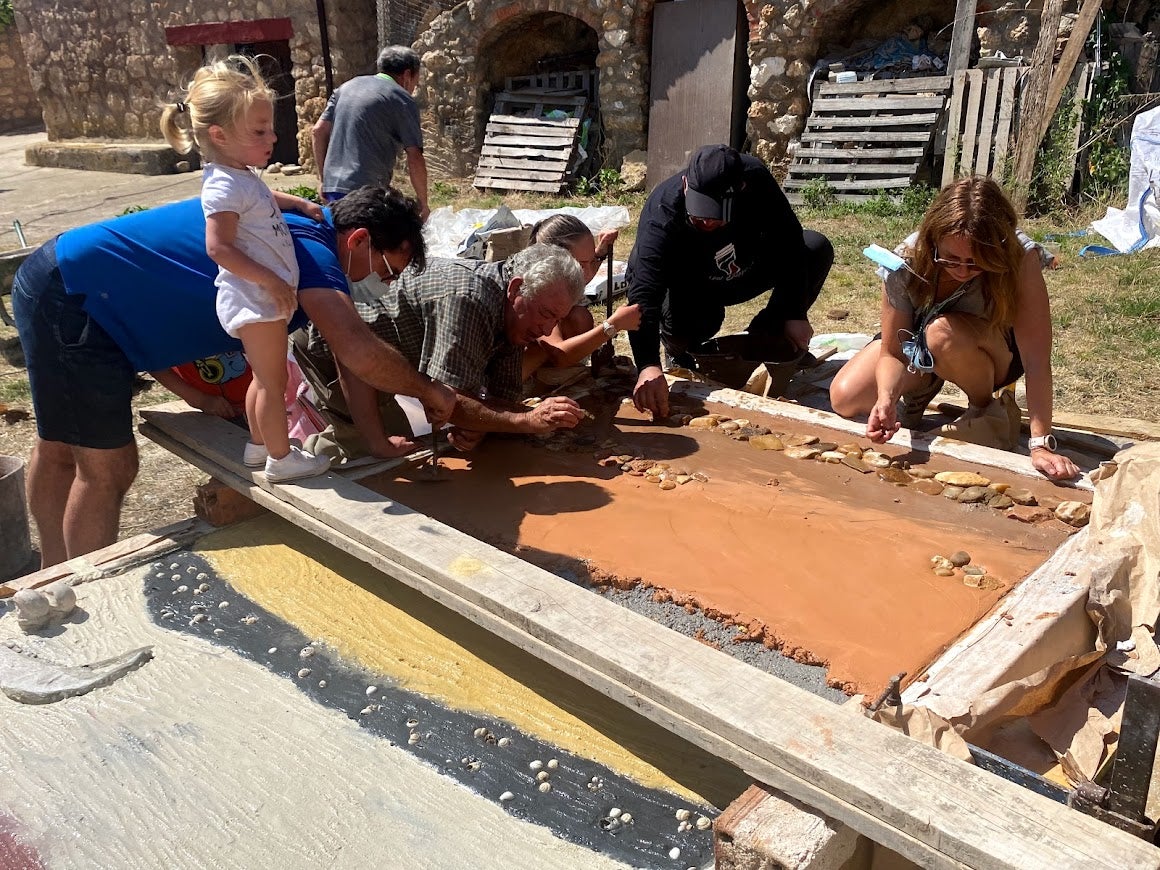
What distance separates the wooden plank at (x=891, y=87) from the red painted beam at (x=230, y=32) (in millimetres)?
6886

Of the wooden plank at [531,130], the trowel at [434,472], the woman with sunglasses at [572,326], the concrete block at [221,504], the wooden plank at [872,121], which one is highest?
the wooden plank at [872,121]

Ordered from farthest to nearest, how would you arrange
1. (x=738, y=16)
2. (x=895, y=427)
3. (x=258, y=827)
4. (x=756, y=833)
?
1. (x=738, y=16)
2. (x=895, y=427)
3. (x=258, y=827)
4. (x=756, y=833)

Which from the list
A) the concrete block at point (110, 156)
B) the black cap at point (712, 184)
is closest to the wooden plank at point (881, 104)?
the black cap at point (712, 184)

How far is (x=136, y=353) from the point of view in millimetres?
2732

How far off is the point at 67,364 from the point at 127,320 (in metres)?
0.21

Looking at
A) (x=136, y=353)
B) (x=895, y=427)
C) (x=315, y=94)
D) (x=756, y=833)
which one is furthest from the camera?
(x=315, y=94)

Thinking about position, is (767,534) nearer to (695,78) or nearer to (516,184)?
(695,78)

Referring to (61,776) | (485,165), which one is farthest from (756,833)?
(485,165)

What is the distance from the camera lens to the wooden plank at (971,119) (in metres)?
8.16

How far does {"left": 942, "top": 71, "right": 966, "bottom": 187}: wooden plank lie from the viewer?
8.25 metres

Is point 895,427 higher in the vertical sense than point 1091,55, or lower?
lower

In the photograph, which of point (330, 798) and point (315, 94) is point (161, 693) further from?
point (315, 94)

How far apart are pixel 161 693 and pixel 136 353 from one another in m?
1.08

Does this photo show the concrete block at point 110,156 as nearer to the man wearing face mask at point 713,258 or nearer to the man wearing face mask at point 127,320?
the man wearing face mask at point 713,258
